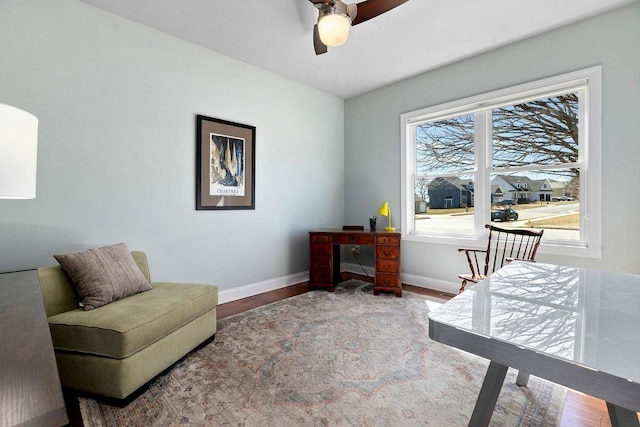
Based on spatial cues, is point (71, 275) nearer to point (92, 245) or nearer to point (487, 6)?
point (92, 245)

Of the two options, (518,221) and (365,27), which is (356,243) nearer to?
(518,221)

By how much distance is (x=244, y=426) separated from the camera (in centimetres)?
142

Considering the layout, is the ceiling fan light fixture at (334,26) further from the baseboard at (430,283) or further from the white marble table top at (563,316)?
the baseboard at (430,283)

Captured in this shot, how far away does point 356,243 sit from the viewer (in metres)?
3.57

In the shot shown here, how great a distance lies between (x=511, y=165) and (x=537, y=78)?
2.77 ft

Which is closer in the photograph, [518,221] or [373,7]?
[373,7]

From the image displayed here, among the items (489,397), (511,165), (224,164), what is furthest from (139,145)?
(511,165)

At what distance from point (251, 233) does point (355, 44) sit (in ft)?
7.61

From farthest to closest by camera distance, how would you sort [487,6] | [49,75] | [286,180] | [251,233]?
[286,180], [251,233], [487,6], [49,75]

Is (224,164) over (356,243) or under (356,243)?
over

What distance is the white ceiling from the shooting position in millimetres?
2355

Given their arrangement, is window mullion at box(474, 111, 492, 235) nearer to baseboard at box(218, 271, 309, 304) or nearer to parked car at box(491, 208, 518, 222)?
parked car at box(491, 208, 518, 222)

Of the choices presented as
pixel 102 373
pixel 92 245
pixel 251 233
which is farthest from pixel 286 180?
pixel 102 373

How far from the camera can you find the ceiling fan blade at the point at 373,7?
1.98 meters
